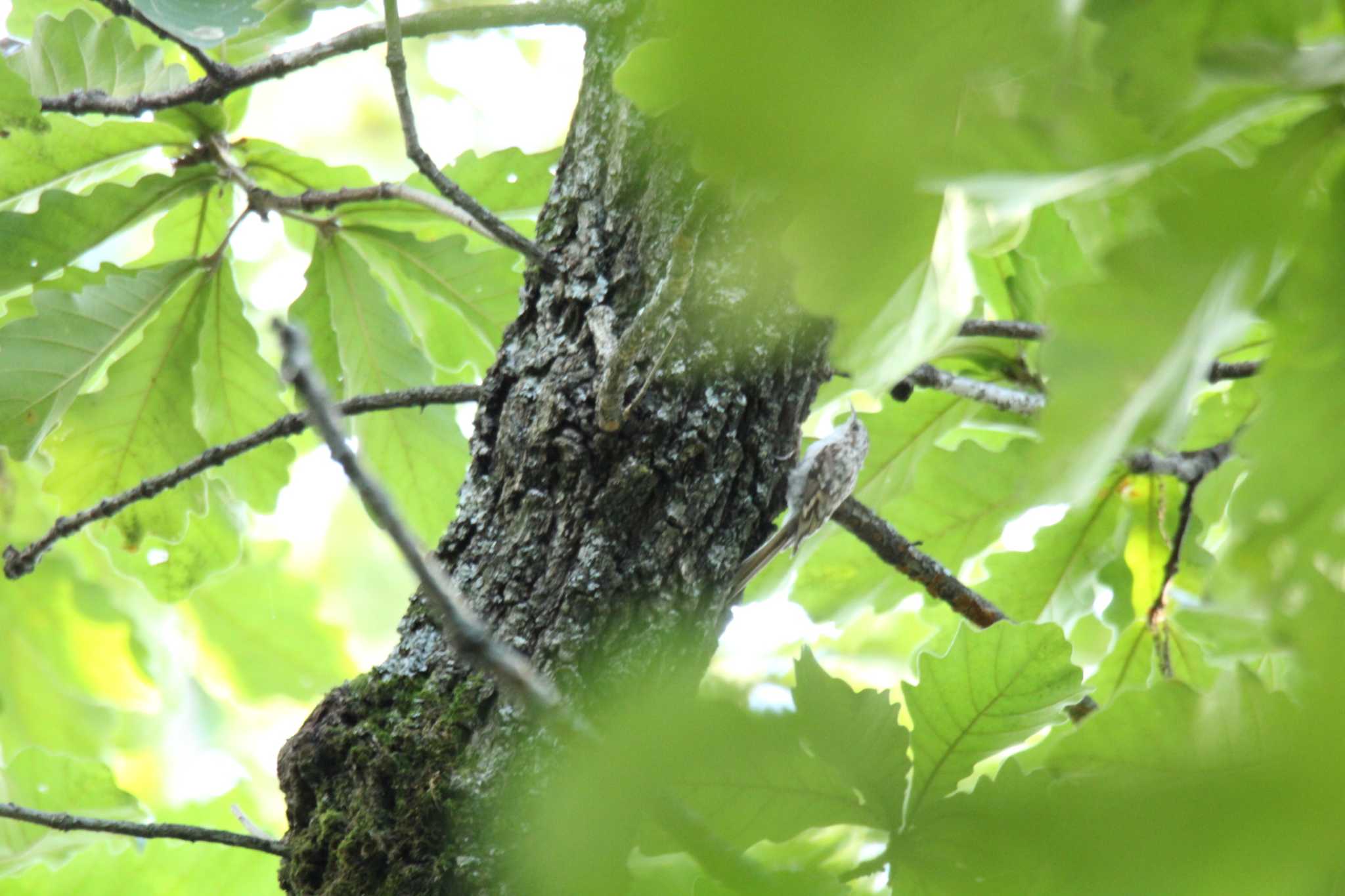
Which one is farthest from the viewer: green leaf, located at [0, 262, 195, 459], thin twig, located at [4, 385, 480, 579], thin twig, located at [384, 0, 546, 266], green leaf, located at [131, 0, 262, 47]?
green leaf, located at [0, 262, 195, 459]

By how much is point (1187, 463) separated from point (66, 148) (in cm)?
164

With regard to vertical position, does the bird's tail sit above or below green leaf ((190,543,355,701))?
below

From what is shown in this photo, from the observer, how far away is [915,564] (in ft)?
4.50

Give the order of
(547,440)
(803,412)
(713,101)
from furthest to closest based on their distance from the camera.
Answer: (803,412) → (547,440) → (713,101)

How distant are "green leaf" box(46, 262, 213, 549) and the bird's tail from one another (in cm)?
93

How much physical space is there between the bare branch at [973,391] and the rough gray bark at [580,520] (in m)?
0.30

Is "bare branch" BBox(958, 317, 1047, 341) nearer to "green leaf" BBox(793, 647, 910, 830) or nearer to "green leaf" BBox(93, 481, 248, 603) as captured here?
"green leaf" BBox(793, 647, 910, 830)

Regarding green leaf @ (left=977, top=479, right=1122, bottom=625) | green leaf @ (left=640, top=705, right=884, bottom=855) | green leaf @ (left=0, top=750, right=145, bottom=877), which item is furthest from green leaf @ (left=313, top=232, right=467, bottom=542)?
green leaf @ (left=640, top=705, right=884, bottom=855)

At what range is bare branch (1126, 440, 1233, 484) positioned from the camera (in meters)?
1.42

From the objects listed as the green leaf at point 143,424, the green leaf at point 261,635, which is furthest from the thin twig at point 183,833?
the green leaf at point 261,635

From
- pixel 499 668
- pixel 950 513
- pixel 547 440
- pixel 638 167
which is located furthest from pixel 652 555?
pixel 950 513

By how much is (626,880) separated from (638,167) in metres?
0.88

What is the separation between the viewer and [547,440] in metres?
1.05

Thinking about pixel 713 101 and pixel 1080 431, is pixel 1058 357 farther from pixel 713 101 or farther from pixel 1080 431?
pixel 713 101
